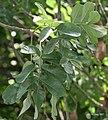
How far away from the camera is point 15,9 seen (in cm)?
189

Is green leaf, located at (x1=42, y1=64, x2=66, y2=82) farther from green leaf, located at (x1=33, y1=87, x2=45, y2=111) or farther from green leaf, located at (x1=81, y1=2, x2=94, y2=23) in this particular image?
green leaf, located at (x1=81, y1=2, x2=94, y2=23)

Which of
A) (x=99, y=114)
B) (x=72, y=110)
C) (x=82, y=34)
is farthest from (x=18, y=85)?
(x=72, y=110)

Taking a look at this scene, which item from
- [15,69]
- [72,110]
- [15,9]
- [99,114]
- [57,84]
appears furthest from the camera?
[15,69]

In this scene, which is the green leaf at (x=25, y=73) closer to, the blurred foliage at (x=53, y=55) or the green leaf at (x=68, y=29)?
the blurred foliage at (x=53, y=55)

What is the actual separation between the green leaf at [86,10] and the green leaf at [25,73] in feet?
0.66

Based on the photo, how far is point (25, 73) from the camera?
3.74 feet

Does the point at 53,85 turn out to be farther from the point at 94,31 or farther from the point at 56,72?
the point at 94,31

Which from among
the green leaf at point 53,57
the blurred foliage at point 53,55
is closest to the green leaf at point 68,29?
the blurred foliage at point 53,55

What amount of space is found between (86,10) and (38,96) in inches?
11.2

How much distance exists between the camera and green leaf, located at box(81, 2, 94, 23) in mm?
1156

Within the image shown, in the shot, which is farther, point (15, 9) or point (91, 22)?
point (15, 9)

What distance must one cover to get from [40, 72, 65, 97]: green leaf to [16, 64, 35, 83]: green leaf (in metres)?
0.04

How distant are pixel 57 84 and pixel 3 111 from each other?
1.48 m

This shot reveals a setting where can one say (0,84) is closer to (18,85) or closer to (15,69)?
(15,69)
